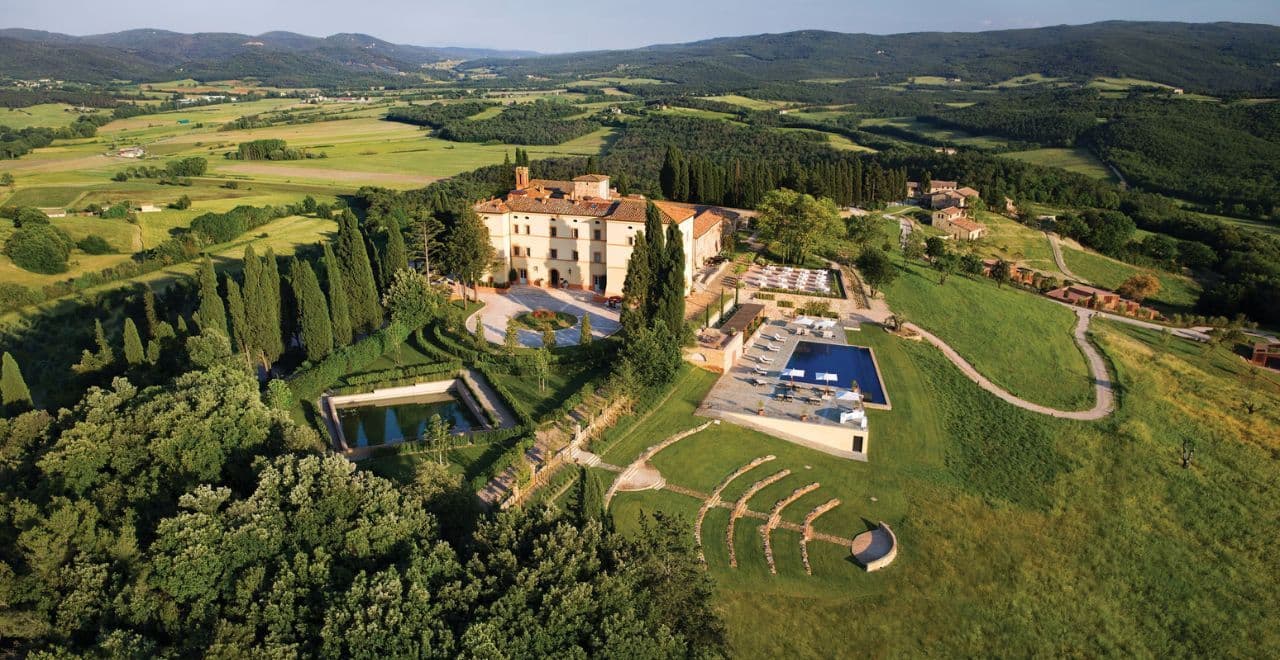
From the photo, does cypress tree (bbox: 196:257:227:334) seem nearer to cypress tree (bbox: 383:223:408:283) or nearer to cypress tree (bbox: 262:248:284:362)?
cypress tree (bbox: 262:248:284:362)

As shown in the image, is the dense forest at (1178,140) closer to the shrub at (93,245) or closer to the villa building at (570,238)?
the villa building at (570,238)

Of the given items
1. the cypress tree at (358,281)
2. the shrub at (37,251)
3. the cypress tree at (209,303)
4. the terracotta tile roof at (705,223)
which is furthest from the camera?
the terracotta tile roof at (705,223)

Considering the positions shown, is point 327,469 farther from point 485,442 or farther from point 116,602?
point 485,442

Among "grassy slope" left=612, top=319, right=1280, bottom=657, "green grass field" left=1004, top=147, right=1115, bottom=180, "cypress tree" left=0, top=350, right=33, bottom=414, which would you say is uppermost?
"green grass field" left=1004, top=147, right=1115, bottom=180

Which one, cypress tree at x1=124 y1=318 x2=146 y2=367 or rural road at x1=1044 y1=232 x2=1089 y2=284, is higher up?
cypress tree at x1=124 y1=318 x2=146 y2=367

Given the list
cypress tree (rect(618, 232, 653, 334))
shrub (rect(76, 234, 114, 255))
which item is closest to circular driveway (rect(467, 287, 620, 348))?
cypress tree (rect(618, 232, 653, 334))

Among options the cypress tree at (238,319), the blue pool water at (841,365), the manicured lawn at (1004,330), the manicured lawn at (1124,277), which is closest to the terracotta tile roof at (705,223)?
the blue pool water at (841,365)
